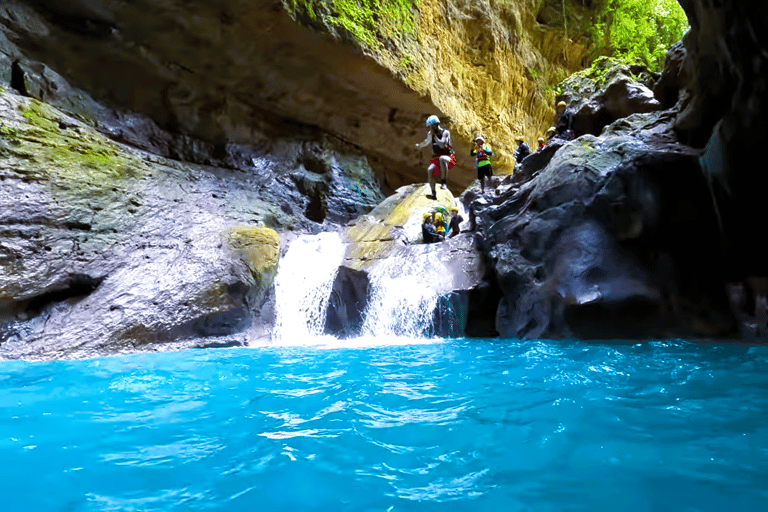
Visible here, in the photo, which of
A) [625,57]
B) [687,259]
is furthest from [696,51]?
[625,57]

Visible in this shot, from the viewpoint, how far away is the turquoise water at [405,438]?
213 centimetres

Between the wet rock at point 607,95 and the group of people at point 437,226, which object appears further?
the group of people at point 437,226

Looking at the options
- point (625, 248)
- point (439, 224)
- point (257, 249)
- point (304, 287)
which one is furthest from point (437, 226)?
point (625, 248)

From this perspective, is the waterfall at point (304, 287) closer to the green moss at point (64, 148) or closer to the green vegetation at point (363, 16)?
the green moss at point (64, 148)

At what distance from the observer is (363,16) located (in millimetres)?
12289

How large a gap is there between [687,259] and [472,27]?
12733 millimetres

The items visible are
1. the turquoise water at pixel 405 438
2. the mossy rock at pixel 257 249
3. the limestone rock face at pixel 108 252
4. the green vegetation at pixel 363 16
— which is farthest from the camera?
the green vegetation at pixel 363 16

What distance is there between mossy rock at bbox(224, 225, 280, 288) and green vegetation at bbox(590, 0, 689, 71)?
381 inches

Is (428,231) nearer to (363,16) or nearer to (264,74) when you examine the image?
(363,16)

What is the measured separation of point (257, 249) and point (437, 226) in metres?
4.25

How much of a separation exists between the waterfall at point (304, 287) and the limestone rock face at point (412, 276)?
27cm

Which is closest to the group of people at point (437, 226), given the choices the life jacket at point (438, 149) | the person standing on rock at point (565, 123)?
the life jacket at point (438, 149)

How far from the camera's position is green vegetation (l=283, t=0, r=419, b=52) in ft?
37.1

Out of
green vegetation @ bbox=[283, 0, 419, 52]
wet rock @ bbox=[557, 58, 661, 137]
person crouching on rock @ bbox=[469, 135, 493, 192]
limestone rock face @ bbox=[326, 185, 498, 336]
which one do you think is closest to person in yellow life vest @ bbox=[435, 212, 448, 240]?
limestone rock face @ bbox=[326, 185, 498, 336]
